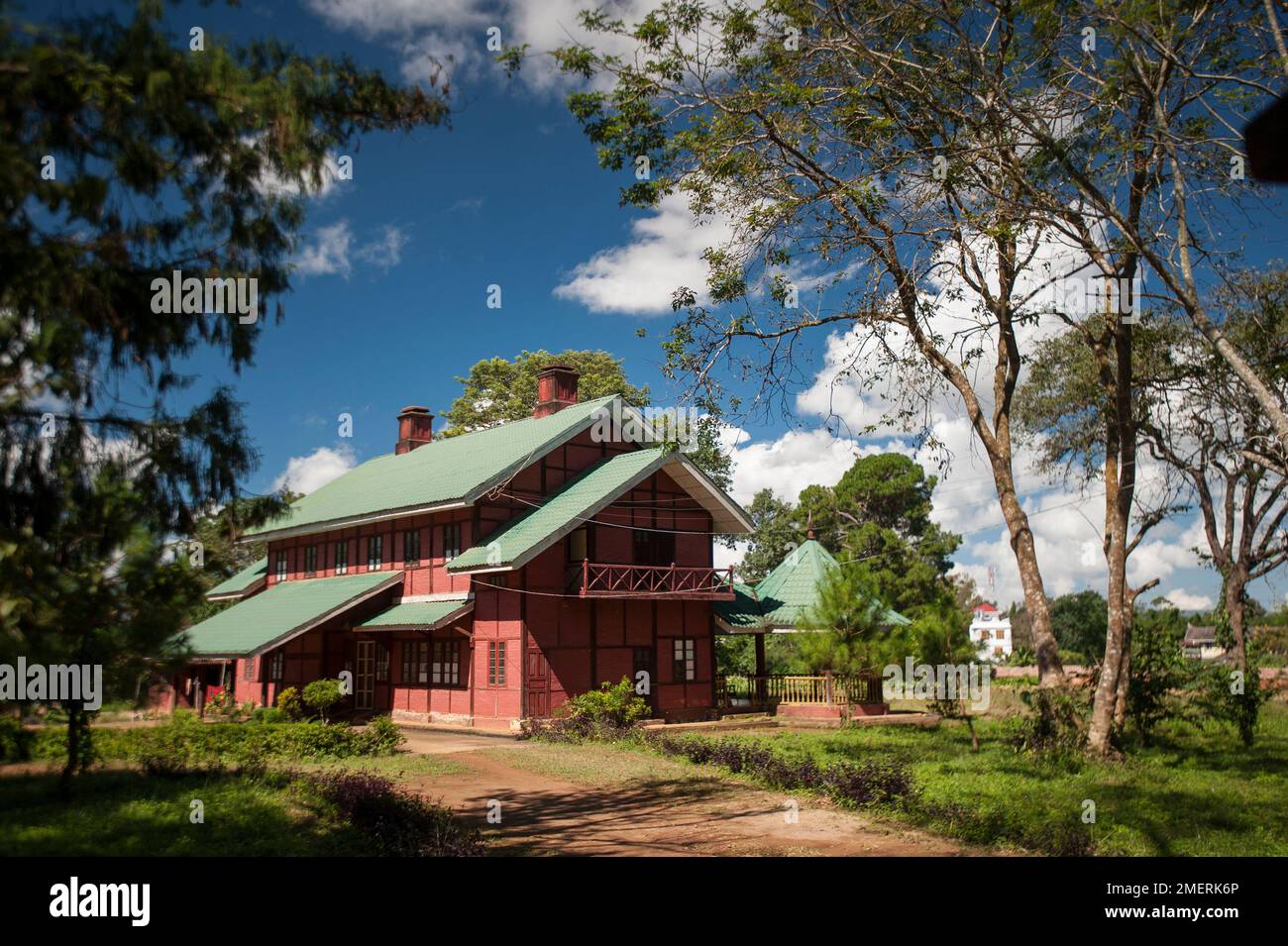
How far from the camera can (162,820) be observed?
1045 centimetres

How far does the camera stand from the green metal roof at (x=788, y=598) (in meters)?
28.7

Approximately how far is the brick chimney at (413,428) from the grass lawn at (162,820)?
22.8 meters

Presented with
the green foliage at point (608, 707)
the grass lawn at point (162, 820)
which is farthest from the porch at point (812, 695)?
the grass lawn at point (162, 820)

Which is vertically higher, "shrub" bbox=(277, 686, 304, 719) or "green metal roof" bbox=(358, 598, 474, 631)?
"green metal roof" bbox=(358, 598, 474, 631)

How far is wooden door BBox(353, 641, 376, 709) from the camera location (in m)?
28.0

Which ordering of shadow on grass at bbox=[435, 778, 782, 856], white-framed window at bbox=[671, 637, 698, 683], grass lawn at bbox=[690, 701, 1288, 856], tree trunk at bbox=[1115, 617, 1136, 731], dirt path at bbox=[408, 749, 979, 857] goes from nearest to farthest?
dirt path at bbox=[408, 749, 979, 857] < shadow on grass at bbox=[435, 778, 782, 856] < grass lawn at bbox=[690, 701, 1288, 856] < tree trunk at bbox=[1115, 617, 1136, 731] < white-framed window at bbox=[671, 637, 698, 683]

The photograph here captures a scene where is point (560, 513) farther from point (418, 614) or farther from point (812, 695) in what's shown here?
point (812, 695)

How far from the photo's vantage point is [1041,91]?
13.8 meters

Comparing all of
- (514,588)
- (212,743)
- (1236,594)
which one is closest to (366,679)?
(514,588)

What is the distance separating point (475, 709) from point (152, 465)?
17446mm

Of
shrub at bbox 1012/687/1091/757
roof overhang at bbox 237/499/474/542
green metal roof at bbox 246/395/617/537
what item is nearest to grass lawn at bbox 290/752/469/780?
roof overhang at bbox 237/499/474/542

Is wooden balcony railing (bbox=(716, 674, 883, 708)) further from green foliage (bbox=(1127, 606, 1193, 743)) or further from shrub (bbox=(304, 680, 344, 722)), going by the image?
shrub (bbox=(304, 680, 344, 722))

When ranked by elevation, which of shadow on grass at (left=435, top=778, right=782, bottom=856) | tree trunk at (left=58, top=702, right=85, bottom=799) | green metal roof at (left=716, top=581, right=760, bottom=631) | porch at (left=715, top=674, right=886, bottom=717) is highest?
green metal roof at (left=716, top=581, right=760, bottom=631)
